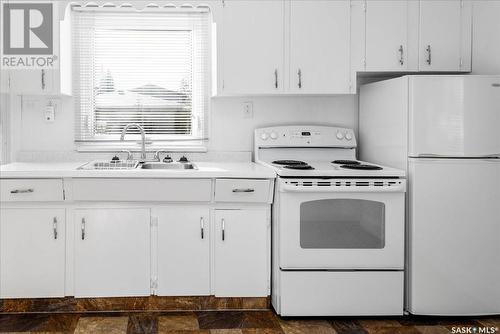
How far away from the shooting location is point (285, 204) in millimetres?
3145

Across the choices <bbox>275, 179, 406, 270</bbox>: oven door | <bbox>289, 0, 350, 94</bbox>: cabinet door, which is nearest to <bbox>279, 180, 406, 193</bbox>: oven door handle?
<bbox>275, 179, 406, 270</bbox>: oven door

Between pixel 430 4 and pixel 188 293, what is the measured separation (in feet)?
7.78

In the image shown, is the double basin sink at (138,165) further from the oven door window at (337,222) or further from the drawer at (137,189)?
the oven door window at (337,222)

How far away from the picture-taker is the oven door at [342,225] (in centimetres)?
314

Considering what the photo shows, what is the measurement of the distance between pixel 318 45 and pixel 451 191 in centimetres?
123

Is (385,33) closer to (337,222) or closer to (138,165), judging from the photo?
(337,222)

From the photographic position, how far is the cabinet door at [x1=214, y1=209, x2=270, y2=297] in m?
3.29

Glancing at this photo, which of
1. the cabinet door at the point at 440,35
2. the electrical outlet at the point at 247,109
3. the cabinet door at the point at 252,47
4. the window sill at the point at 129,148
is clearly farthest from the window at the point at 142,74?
the cabinet door at the point at 440,35

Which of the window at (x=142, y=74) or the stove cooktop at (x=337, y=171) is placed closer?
the stove cooktop at (x=337, y=171)

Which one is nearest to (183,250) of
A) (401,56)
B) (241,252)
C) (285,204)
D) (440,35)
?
(241,252)

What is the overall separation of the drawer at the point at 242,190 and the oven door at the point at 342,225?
4.6 inches

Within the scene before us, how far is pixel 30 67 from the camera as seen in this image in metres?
3.65

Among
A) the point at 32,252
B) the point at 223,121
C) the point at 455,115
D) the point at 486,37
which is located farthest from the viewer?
the point at 223,121

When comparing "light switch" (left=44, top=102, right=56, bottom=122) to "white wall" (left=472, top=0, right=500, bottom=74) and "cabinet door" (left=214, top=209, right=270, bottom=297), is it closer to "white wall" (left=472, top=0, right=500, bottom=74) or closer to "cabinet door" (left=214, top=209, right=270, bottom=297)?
"cabinet door" (left=214, top=209, right=270, bottom=297)
